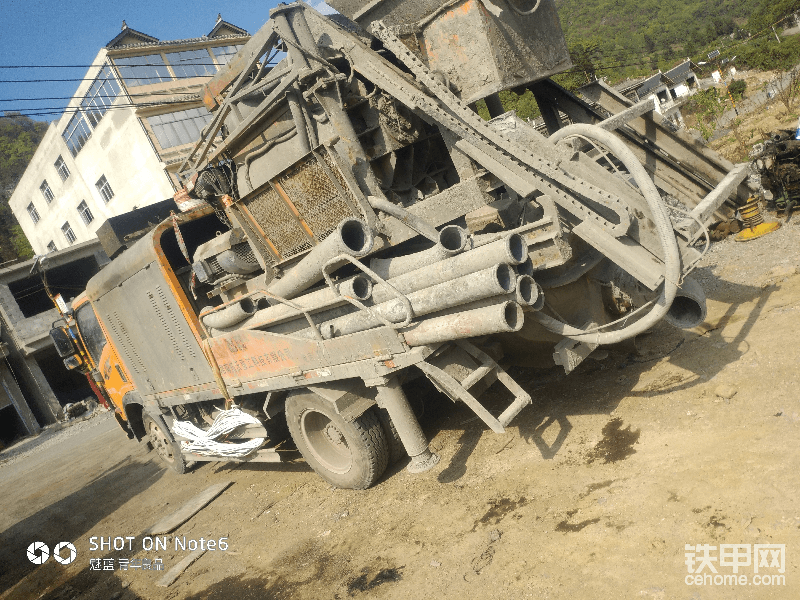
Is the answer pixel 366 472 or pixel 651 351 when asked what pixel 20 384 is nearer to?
pixel 366 472

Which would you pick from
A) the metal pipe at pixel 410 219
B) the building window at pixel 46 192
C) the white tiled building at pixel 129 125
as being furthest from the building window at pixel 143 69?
the metal pipe at pixel 410 219

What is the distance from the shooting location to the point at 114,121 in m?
24.8

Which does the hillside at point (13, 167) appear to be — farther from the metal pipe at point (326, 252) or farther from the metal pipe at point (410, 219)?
the metal pipe at point (410, 219)

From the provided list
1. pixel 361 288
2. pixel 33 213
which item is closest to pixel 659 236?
pixel 361 288

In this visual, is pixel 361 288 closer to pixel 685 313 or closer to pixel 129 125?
pixel 685 313

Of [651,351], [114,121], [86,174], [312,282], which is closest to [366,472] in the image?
[312,282]

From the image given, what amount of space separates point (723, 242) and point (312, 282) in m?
6.18

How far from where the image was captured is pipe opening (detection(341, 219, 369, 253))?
11.7 feet

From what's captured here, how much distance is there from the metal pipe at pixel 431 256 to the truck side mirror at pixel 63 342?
578cm

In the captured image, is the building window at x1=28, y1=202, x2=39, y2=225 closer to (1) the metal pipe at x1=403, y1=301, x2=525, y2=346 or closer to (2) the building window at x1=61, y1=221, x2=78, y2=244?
(2) the building window at x1=61, y1=221, x2=78, y2=244

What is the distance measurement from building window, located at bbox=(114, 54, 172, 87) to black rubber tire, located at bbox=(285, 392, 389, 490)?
25456 millimetres

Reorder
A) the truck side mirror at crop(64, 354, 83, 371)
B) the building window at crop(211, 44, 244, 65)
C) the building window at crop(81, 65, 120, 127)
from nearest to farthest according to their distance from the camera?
the truck side mirror at crop(64, 354, 83, 371)
the building window at crop(81, 65, 120, 127)
the building window at crop(211, 44, 244, 65)

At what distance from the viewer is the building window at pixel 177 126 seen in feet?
78.3

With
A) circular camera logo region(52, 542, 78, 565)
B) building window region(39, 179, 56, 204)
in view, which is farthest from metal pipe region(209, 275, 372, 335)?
building window region(39, 179, 56, 204)
